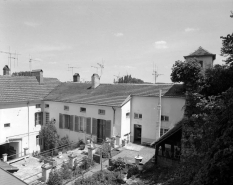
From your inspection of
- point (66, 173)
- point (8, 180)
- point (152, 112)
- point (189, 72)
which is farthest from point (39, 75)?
point (8, 180)

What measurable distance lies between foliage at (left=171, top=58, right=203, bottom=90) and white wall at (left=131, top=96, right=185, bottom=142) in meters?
2.38

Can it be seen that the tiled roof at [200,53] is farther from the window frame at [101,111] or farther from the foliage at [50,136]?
the foliage at [50,136]

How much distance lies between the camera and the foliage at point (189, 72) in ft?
49.5

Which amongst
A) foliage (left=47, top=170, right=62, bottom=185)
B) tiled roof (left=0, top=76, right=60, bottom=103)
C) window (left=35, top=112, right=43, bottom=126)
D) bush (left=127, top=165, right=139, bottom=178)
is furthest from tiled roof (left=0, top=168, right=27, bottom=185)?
window (left=35, top=112, right=43, bottom=126)

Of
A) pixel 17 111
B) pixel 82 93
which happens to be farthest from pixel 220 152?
pixel 17 111

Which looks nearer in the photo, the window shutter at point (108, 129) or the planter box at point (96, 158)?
the planter box at point (96, 158)

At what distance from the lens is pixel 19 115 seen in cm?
2167

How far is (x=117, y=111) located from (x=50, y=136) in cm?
898

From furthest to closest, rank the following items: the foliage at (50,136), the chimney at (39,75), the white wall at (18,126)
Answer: the chimney at (39,75)
the foliage at (50,136)
the white wall at (18,126)

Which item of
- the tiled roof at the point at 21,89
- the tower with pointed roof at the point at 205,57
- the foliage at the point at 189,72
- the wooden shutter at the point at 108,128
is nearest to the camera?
the foliage at the point at 189,72

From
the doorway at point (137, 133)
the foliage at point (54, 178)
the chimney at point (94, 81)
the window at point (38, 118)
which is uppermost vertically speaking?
the chimney at point (94, 81)

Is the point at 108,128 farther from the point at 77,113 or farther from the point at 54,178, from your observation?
the point at 54,178

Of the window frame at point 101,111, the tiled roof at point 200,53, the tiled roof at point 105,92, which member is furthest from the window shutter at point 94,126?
the tiled roof at point 200,53

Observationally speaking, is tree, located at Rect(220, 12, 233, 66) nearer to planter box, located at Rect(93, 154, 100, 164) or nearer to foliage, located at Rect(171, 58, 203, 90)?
foliage, located at Rect(171, 58, 203, 90)
